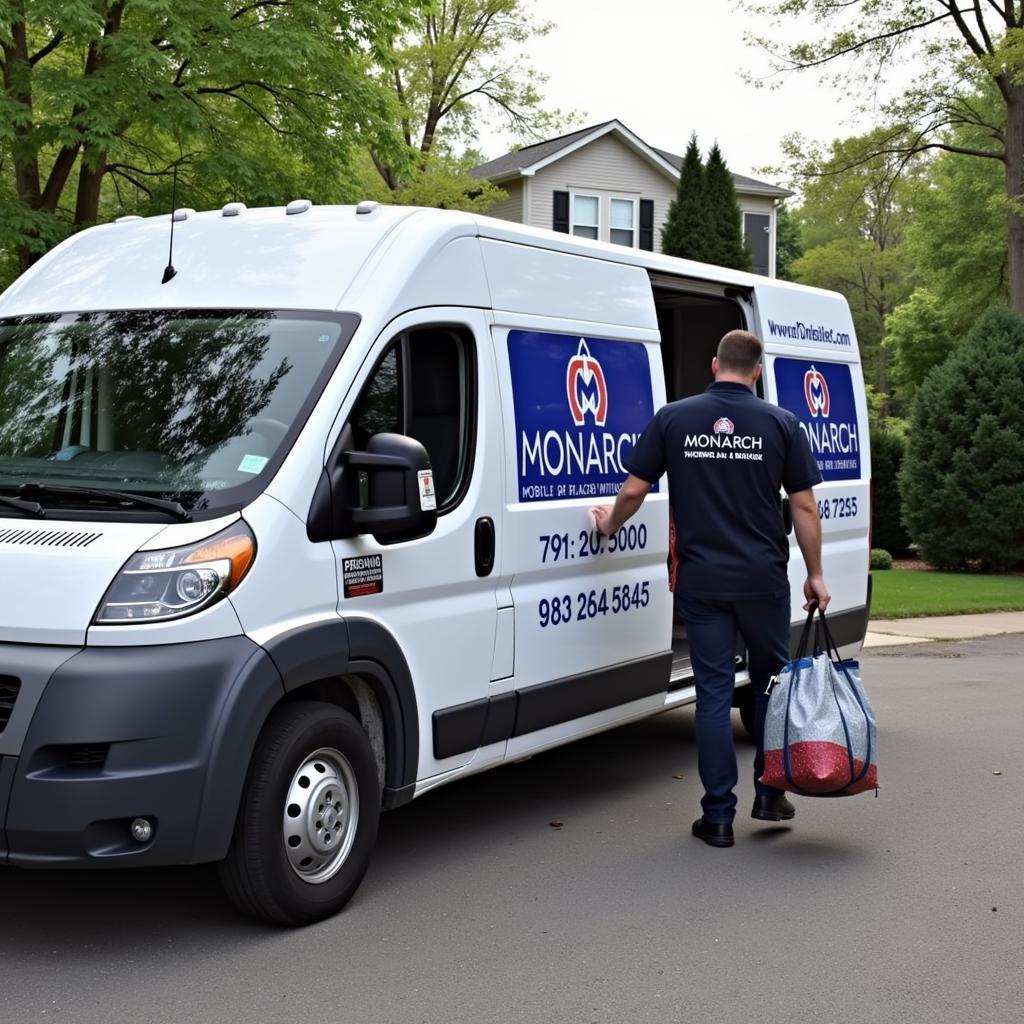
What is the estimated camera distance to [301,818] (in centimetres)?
468

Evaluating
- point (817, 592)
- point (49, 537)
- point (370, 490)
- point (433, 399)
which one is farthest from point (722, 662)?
point (49, 537)

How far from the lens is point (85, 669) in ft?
13.7

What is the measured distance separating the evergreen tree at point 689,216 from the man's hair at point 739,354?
20292mm

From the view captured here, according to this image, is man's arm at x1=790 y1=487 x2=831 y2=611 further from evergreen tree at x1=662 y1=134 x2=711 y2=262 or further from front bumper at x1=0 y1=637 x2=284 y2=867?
evergreen tree at x1=662 y1=134 x2=711 y2=262

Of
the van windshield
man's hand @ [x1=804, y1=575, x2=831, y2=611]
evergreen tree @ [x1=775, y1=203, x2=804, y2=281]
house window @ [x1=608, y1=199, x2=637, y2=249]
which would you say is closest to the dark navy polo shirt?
man's hand @ [x1=804, y1=575, x2=831, y2=611]

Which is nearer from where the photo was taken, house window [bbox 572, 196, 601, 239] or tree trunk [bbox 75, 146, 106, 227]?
tree trunk [bbox 75, 146, 106, 227]

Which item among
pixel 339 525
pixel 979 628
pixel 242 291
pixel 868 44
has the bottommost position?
pixel 979 628

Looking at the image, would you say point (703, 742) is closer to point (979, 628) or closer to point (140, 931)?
point (140, 931)

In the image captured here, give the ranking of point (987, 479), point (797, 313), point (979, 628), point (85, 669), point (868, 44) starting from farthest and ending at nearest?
point (868, 44)
point (987, 479)
point (979, 628)
point (797, 313)
point (85, 669)

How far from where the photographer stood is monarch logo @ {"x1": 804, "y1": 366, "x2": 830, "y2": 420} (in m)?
8.15

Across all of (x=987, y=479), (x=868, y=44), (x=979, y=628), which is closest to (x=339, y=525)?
(x=979, y=628)

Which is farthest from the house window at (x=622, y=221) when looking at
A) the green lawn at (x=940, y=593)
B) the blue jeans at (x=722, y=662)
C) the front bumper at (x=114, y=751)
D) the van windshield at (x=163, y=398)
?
the front bumper at (x=114, y=751)

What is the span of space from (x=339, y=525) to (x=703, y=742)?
1975 millimetres

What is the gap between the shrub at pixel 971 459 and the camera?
66.0ft
